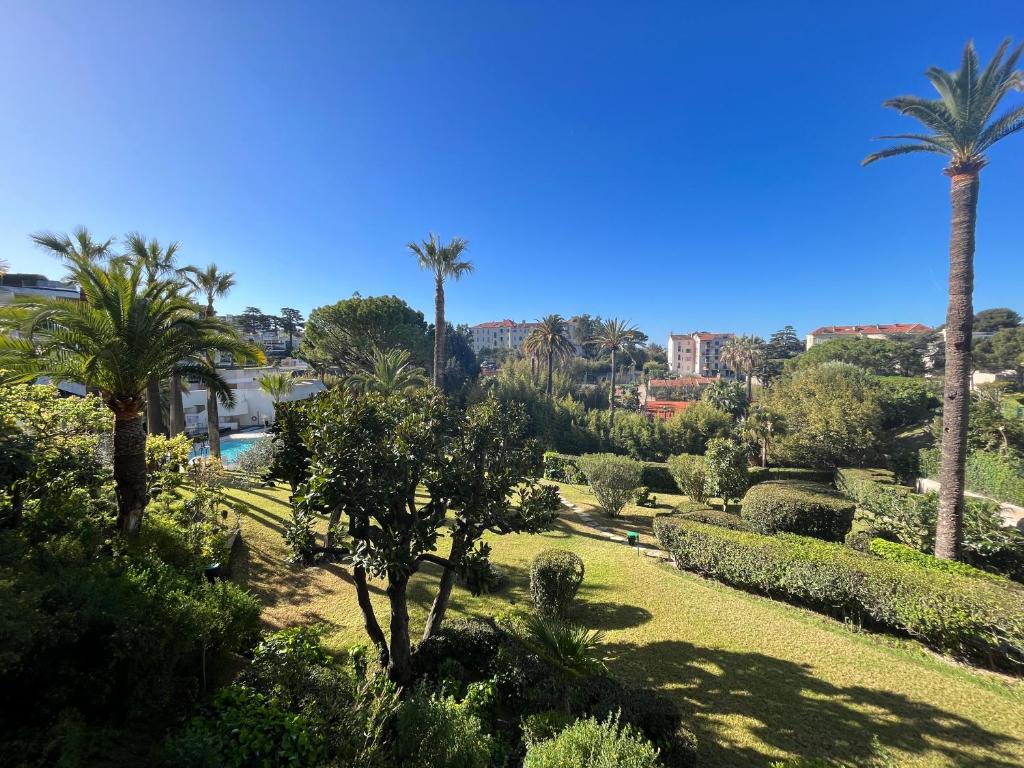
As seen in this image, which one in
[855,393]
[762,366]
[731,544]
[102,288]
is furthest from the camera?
[762,366]

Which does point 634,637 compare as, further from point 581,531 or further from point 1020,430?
point 1020,430

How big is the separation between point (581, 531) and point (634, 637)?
27.0 feet

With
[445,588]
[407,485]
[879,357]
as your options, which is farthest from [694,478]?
[879,357]

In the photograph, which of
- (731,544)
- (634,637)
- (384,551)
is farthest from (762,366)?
(384,551)

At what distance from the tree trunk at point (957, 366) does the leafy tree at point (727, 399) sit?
84.5 feet

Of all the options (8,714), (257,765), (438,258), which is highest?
(438,258)

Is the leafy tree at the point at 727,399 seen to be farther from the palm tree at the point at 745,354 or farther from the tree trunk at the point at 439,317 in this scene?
the tree trunk at the point at 439,317

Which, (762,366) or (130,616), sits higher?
(762,366)

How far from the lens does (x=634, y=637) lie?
8.30m

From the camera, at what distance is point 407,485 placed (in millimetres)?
5711

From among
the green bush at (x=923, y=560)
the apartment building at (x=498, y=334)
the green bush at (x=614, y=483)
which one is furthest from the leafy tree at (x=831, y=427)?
the apartment building at (x=498, y=334)

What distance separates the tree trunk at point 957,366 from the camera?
34.9 feet

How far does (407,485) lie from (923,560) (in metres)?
13.1

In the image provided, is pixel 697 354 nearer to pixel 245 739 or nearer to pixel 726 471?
pixel 726 471
